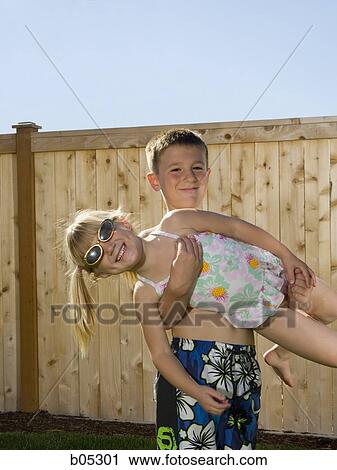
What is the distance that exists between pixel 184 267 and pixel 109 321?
9.84ft

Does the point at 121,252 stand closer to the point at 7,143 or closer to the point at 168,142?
the point at 168,142

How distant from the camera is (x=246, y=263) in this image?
8.19ft

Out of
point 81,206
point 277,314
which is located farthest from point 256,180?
point 277,314

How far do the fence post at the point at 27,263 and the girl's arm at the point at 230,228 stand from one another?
312 centimetres

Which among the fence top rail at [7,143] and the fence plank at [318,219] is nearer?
the fence plank at [318,219]

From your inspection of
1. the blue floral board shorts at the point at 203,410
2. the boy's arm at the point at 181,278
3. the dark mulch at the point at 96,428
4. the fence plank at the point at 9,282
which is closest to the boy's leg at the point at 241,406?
the blue floral board shorts at the point at 203,410

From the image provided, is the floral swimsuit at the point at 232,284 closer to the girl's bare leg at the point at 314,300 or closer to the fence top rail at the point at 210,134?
the girl's bare leg at the point at 314,300

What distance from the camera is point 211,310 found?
96.0 inches

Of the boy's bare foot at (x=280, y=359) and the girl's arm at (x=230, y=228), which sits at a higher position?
the girl's arm at (x=230, y=228)

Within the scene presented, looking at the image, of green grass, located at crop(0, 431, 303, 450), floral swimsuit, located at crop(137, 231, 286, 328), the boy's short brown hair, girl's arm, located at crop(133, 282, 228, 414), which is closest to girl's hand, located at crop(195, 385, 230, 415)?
girl's arm, located at crop(133, 282, 228, 414)

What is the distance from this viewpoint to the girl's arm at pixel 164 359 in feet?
7.52

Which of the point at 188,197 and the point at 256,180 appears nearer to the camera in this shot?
the point at 188,197
